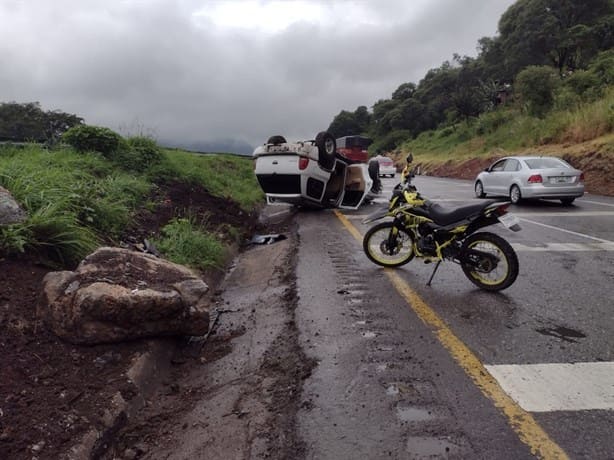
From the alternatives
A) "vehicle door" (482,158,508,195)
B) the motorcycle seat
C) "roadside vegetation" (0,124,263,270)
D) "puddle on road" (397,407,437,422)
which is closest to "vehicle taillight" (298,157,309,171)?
"roadside vegetation" (0,124,263,270)

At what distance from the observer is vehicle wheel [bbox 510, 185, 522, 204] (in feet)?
45.8

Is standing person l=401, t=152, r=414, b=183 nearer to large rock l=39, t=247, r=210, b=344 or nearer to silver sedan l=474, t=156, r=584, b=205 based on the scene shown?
large rock l=39, t=247, r=210, b=344

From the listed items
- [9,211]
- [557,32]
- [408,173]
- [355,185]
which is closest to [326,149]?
[355,185]

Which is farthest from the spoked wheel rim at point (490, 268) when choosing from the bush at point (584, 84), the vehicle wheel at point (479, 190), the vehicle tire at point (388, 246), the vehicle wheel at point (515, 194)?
the bush at point (584, 84)

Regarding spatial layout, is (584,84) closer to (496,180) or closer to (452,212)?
(496,180)

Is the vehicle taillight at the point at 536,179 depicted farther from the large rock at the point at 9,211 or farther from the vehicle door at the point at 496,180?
the large rock at the point at 9,211

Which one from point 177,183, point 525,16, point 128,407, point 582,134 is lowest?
point 128,407

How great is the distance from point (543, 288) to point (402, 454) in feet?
12.0

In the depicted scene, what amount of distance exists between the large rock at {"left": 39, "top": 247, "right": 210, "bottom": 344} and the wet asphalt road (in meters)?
1.08

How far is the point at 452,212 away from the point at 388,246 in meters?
1.13

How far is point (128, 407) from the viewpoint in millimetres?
3350

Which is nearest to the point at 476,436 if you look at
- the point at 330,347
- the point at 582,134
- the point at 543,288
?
the point at 330,347

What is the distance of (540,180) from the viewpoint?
43.4 ft

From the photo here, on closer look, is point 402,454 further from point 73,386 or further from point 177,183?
point 177,183
